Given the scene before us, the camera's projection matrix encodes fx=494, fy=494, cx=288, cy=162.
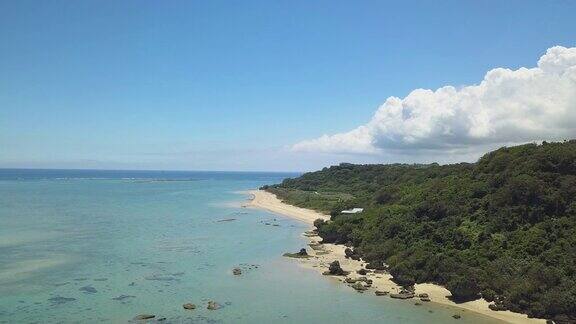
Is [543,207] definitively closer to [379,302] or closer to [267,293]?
[379,302]

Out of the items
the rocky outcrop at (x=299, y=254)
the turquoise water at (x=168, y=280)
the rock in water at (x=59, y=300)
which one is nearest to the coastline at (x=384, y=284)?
the rocky outcrop at (x=299, y=254)

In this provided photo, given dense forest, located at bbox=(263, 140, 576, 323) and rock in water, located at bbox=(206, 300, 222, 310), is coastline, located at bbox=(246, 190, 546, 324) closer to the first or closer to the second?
dense forest, located at bbox=(263, 140, 576, 323)

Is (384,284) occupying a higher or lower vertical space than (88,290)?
lower

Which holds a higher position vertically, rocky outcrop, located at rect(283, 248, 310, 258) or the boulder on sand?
rocky outcrop, located at rect(283, 248, 310, 258)

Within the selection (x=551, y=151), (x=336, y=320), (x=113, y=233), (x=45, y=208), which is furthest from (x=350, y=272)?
(x=45, y=208)

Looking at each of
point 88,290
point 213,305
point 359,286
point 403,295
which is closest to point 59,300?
point 88,290

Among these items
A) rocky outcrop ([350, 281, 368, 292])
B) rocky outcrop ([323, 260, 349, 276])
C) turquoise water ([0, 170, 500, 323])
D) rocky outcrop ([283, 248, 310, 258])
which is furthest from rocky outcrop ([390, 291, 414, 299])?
rocky outcrop ([283, 248, 310, 258])

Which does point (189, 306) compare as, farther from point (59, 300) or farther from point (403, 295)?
point (403, 295)

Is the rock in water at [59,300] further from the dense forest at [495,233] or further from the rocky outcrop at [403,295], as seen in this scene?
the dense forest at [495,233]
